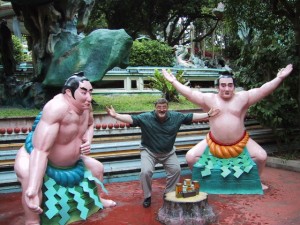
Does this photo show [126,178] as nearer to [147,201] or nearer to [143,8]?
[147,201]

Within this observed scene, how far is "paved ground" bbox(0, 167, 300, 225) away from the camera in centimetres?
423

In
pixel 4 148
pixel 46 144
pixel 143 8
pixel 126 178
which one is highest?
pixel 143 8

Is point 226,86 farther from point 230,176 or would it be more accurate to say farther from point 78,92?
point 78,92

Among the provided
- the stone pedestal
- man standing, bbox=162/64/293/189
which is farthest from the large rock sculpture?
the stone pedestal

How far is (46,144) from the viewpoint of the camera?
3750 mm

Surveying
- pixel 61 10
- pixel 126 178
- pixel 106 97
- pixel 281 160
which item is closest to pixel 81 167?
pixel 126 178

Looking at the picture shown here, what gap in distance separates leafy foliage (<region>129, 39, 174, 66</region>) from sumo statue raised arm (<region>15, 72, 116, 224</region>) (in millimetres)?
10452

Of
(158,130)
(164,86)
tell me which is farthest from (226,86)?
(164,86)

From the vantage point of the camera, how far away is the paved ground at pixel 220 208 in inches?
167

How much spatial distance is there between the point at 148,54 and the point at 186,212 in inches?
434

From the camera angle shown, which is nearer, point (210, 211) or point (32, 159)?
point (32, 159)

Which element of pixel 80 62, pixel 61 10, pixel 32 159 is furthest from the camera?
pixel 61 10

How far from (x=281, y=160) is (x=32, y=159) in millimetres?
4627

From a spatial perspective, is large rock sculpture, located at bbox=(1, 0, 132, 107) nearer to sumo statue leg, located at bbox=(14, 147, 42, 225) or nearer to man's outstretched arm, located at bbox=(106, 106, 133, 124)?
man's outstretched arm, located at bbox=(106, 106, 133, 124)
